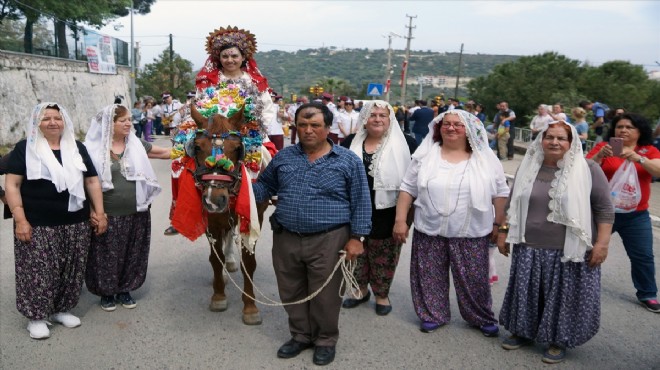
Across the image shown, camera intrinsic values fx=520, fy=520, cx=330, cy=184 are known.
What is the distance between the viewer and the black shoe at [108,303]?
4.71 m

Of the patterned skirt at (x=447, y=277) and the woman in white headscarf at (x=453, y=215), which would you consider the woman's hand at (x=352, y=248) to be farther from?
the patterned skirt at (x=447, y=277)

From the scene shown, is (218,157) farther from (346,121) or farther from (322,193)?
(346,121)

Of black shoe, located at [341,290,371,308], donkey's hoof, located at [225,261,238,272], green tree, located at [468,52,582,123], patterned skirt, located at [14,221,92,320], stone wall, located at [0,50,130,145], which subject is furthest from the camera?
green tree, located at [468,52,582,123]

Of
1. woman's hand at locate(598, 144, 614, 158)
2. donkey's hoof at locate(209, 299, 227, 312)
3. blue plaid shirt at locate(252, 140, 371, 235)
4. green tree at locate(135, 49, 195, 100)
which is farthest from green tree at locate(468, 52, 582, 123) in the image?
blue plaid shirt at locate(252, 140, 371, 235)

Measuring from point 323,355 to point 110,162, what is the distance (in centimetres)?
241

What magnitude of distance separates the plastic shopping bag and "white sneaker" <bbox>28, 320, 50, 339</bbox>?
4.98m

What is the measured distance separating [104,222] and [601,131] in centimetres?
1072

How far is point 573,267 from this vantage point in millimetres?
3787

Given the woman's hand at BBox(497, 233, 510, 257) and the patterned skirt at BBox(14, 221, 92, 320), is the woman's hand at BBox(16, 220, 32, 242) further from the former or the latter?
the woman's hand at BBox(497, 233, 510, 257)

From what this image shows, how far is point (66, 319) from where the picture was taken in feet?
14.4

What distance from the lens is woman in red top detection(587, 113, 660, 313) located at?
Result: 456 cm

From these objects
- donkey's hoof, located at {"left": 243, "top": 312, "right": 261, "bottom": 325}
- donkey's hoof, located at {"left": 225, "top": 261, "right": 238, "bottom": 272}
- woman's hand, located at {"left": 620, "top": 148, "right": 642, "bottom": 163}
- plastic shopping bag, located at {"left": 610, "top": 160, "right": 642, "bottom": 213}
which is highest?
woman's hand, located at {"left": 620, "top": 148, "right": 642, "bottom": 163}

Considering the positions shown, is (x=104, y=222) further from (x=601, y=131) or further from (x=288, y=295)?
(x=601, y=131)

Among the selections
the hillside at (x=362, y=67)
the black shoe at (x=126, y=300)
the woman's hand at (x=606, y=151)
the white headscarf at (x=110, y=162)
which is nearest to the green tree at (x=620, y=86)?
the woman's hand at (x=606, y=151)
